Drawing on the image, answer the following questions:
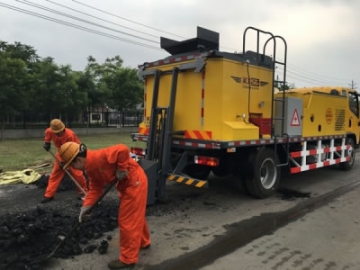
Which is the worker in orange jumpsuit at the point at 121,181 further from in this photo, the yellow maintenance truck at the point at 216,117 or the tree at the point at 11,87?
the tree at the point at 11,87

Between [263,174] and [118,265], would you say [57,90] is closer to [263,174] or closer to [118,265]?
[263,174]

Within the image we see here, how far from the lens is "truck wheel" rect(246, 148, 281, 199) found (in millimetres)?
6945

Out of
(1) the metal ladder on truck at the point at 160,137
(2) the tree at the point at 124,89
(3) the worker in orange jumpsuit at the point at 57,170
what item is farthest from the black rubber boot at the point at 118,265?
(2) the tree at the point at 124,89

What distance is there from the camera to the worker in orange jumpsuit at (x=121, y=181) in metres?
3.76

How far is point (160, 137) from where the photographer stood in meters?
6.80

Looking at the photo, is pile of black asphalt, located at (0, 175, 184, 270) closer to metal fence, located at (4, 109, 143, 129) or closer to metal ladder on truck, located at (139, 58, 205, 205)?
metal ladder on truck, located at (139, 58, 205, 205)

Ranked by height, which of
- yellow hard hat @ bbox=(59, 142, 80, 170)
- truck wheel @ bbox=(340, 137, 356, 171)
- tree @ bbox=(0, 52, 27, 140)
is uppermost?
tree @ bbox=(0, 52, 27, 140)

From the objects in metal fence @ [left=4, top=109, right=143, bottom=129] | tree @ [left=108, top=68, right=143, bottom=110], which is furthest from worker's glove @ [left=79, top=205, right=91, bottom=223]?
tree @ [left=108, top=68, right=143, bottom=110]

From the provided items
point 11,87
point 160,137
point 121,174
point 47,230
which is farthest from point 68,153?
point 11,87

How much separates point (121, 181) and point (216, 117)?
2875 mm

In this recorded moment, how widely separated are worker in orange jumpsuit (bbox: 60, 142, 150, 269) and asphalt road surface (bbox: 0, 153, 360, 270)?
11.5 inches

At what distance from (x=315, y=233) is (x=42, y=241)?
3599mm

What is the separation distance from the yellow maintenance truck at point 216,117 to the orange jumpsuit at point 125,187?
1960mm

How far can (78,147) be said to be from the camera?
12.3 feet
